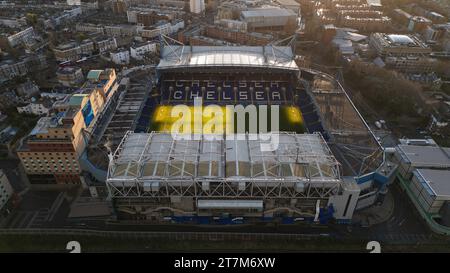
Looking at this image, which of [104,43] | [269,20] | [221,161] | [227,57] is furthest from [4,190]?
[269,20]

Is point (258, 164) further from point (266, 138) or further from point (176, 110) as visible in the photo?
point (176, 110)

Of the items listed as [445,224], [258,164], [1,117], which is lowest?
[445,224]

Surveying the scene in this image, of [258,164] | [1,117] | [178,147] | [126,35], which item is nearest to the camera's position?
[258,164]

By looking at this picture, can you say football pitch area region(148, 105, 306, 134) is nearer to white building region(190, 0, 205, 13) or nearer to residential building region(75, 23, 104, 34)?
residential building region(75, 23, 104, 34)

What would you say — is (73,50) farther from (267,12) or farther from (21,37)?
(267,12)

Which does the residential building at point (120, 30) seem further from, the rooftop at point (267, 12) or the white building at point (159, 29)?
the rooftop at point (267, 12)

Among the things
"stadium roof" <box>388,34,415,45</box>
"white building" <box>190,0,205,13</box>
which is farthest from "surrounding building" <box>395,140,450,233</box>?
"white building" <box>190,0,205,13</box>

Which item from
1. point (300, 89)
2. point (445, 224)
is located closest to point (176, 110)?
point (300, 89)
